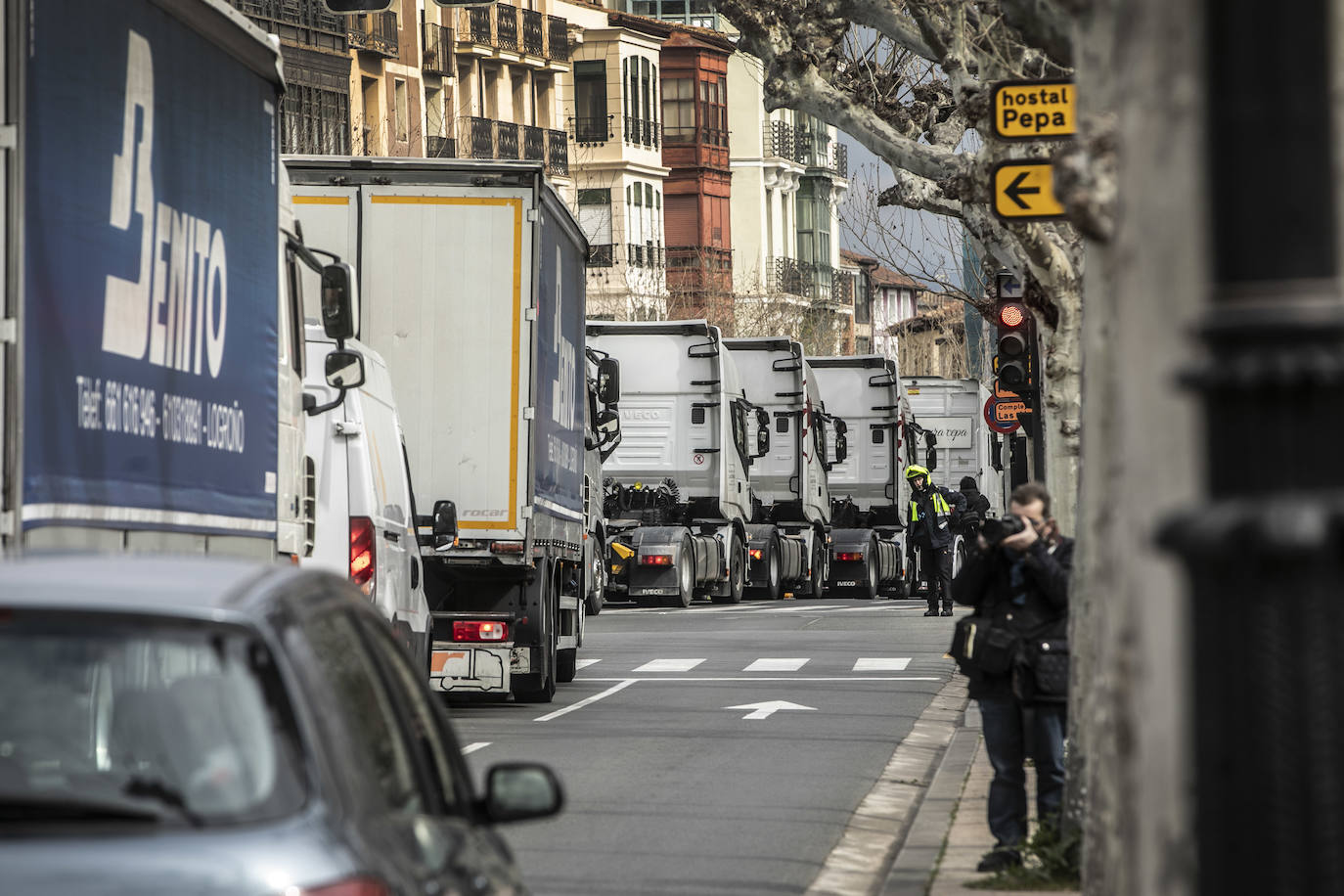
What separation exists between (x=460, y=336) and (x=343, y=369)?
3.53m

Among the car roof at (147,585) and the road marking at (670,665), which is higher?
the car roof at (147,585)

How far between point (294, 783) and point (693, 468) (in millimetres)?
29931

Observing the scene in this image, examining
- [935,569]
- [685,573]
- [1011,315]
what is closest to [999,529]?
[1011,315]

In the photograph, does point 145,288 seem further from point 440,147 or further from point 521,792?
point 440,147

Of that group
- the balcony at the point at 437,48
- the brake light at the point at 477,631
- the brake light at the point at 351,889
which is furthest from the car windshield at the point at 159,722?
the balcony at the point at 437,48

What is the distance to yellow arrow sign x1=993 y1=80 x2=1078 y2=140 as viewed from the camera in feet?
31.9

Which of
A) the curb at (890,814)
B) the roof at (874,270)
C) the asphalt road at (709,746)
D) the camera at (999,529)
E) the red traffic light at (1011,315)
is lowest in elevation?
the curb at (890,814)

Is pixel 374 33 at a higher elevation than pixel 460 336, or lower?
higher

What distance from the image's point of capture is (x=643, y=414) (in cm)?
3312

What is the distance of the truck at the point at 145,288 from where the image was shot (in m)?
7.86

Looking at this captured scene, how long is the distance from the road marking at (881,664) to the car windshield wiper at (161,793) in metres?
18.2

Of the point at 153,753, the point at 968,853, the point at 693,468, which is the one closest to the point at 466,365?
the point at 968,853

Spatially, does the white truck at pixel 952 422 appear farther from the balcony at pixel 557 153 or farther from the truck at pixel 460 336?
the truck at pixel 460 336

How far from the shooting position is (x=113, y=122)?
8.74 meters
